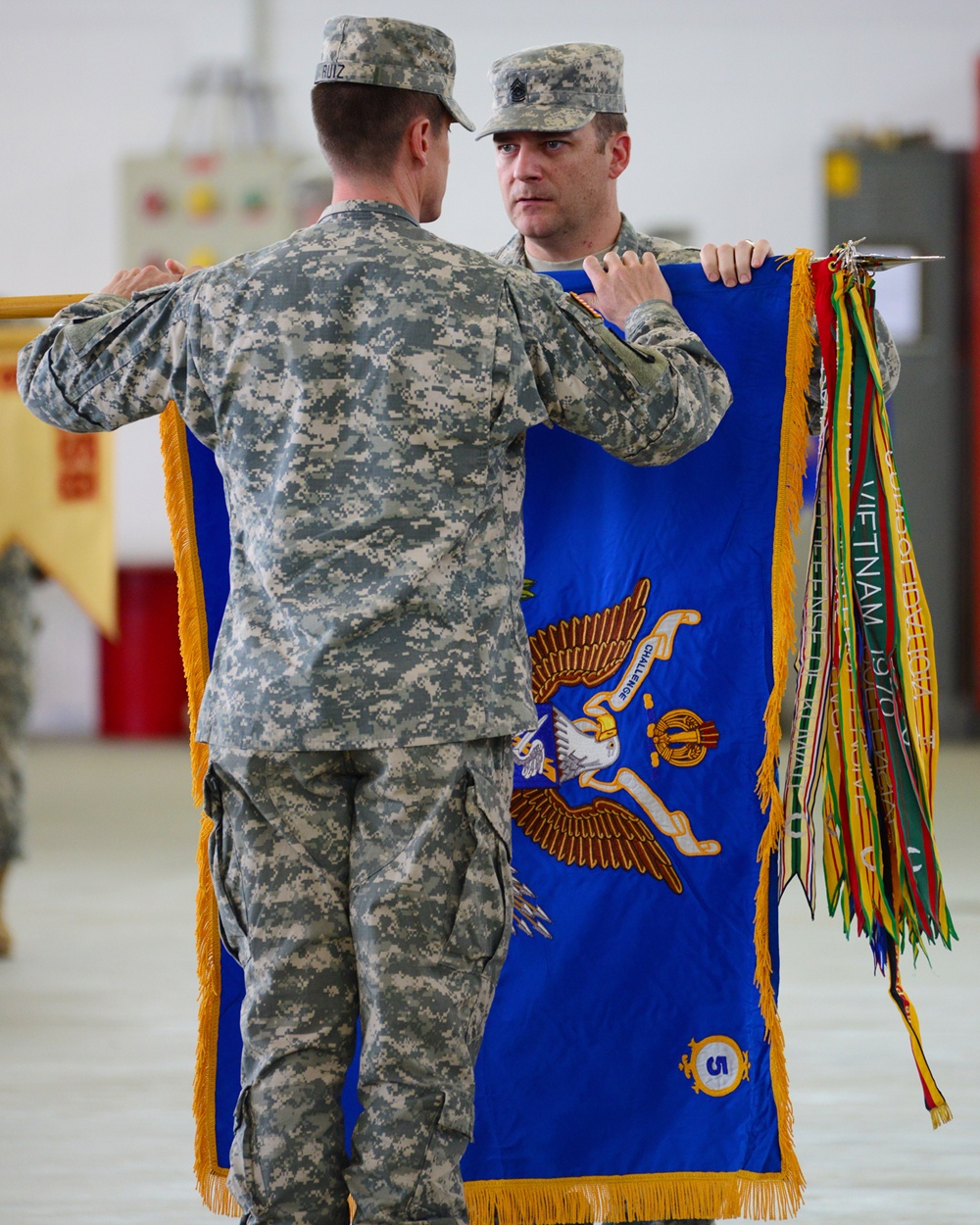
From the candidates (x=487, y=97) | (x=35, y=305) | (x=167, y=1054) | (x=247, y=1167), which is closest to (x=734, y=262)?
(x=35, y=305)

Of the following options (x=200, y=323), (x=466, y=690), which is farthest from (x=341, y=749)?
(x=200, y=323)

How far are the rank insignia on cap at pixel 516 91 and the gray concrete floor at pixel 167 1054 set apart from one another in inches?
70.5

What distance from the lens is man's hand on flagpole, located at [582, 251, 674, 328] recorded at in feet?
6.63

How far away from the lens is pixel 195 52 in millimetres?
9078

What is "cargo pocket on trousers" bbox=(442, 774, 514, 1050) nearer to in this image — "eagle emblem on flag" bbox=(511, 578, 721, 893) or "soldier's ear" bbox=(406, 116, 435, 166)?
"eagle emblem on flag" bbox=(511, 578, 721, 893)

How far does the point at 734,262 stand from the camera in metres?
2.15

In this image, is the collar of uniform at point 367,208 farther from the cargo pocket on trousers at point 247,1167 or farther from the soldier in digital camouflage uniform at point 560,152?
the cargo pocket on trousers at point 247,1167

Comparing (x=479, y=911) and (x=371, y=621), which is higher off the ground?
(x=371, y=621)

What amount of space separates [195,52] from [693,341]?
7.89m

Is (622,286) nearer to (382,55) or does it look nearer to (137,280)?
(382,55)

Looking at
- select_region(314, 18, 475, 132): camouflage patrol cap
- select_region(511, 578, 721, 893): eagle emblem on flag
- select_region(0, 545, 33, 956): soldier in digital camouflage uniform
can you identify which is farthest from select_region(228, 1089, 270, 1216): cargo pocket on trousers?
select_region(0, 545, 33, 956): soldier in digital camouflage uniform

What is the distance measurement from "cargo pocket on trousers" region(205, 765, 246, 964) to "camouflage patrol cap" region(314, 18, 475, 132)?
2.46 feet

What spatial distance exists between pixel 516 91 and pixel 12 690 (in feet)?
8.97

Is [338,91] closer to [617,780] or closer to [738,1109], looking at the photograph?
[617,780]
